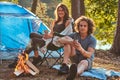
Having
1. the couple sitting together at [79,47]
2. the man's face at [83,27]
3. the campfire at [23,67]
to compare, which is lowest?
the campfire at [23,67]

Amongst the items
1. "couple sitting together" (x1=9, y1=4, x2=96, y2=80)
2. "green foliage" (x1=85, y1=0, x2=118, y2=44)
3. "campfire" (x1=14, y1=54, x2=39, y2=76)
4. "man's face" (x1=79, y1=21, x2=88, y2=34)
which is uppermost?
"man's face" (x1=79, y1=21, x2=88, y2=34)

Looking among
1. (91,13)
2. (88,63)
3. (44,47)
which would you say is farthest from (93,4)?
(88,63)

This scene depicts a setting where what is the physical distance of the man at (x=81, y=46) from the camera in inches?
217

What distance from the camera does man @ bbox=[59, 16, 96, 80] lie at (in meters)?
5.52

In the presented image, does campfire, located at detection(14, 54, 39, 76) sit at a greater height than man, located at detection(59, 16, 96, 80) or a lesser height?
lesser

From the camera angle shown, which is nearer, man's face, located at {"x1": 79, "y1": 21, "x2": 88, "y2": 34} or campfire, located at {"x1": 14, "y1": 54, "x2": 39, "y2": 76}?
man's face, located at {"x1": 79, "y1": 21, "x2": 88, "y2": 34}

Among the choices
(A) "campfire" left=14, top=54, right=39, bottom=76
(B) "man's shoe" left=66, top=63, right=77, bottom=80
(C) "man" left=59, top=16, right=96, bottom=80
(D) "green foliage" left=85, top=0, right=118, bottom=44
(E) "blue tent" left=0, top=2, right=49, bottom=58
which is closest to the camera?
(B) "man's shoe" left=66, top=63, right=77, bottom=80

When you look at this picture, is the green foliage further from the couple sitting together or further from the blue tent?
the couple sitting together

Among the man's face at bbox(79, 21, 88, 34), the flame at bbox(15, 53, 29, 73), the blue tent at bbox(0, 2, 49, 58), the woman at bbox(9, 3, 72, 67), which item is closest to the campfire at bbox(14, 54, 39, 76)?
the flame at bbox(15, 53, 29, 73)

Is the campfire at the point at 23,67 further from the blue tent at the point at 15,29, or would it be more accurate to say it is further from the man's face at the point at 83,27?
the blue tent at the point at 15,29

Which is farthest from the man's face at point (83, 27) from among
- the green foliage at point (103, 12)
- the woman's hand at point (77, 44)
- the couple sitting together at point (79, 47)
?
the green foliage at point (103, 12)

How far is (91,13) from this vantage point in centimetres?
1861

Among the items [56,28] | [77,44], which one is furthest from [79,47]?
[56,28]

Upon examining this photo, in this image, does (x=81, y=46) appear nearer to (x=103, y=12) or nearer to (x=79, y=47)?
(x=79, y=47)
